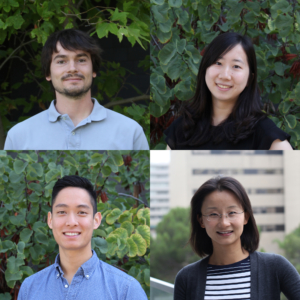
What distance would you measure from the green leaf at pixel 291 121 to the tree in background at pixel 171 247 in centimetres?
57

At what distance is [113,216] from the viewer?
1.54 meters

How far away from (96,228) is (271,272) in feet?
2.14

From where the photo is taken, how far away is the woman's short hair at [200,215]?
140 centimetres

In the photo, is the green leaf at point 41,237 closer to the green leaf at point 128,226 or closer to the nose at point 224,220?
the green leaf at point 128,226

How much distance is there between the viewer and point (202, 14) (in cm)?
161

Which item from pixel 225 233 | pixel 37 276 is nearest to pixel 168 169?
pixel 225 233

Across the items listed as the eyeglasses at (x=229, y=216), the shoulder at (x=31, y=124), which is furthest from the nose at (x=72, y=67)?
the eyeglasses at (x=229, y=216)

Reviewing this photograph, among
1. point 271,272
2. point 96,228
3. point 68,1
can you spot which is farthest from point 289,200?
point 68,1

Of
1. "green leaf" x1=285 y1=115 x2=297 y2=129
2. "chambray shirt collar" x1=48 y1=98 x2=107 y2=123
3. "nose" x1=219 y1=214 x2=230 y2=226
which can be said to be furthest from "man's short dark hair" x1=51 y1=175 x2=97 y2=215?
"green leaf" x1=285 y1=115 x2=297 y2=129

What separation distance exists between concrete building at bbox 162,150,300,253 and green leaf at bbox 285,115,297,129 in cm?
16

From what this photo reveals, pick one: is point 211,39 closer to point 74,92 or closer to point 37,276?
point 74,92

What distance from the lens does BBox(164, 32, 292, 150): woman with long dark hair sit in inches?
54.7

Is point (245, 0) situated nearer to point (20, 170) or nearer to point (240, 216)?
point (240, 216)

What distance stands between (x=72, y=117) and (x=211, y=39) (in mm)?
647
